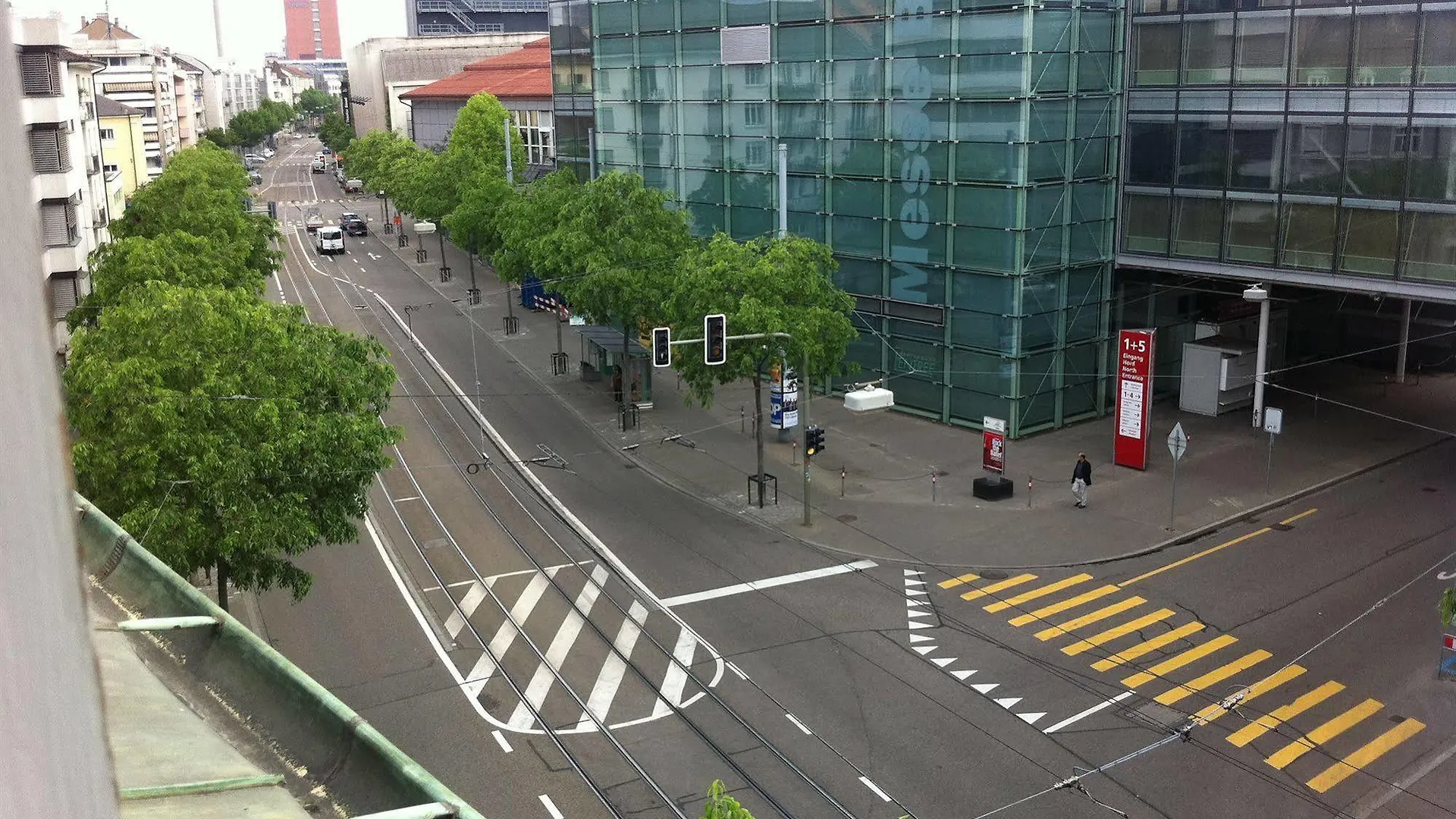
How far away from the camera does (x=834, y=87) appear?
43938 mm

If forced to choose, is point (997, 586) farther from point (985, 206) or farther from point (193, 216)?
point (193, 216)

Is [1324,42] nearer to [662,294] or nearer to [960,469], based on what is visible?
[960,469]

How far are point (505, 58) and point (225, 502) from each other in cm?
9932

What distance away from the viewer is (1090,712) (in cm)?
2194

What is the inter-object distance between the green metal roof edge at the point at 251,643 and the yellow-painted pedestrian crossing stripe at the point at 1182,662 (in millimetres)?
17942

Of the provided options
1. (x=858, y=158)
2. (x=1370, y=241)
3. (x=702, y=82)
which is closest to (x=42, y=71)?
(x=702, y=82)

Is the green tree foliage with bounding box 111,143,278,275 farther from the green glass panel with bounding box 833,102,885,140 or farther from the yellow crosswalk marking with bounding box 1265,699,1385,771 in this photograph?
the yellow crosswalk marking with bounding box 1265,699,1385,771

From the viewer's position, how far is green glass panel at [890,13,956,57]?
39688 millimetres

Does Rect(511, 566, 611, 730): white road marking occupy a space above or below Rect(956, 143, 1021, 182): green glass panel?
below

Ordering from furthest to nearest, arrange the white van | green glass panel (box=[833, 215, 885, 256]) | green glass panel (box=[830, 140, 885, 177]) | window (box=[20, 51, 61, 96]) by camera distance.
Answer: the white van < window (box=[20, 51, 61, 96]) < green glass panel (box=[833, 215, 885, 256]) < green glass panel (box=[830, 140, 885, 177])

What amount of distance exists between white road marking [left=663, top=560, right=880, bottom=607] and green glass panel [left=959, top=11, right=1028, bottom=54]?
57.7 ft

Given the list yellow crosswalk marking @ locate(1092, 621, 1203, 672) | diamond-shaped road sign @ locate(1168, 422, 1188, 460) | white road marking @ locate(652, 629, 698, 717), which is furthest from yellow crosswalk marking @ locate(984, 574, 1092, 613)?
white road marking @ locate(652, 629, 698, 717)

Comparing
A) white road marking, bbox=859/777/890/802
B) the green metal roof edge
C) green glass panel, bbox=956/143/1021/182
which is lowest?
white road marking, bbox=859/777/890/802

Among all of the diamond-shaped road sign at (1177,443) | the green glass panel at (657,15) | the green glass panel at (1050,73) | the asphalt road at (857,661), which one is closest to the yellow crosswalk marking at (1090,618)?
the asphalt road at (857,661)
